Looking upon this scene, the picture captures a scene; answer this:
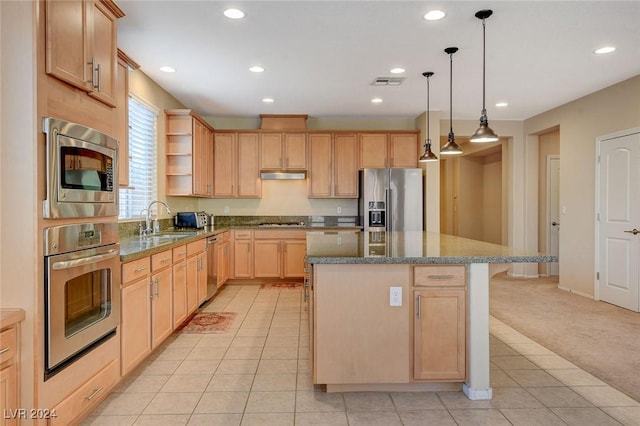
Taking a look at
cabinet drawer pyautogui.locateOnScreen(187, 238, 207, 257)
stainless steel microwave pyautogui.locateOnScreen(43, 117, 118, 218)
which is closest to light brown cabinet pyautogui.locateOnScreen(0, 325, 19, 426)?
stainless steel microwave pyautogui.locateOnScreen(43, 117, 118, 218)

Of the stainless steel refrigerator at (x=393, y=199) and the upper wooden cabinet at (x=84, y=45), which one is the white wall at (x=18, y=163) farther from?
the stainless steel refrigerator at (x=393, y=199)

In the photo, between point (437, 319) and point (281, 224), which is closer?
point (437, 319)

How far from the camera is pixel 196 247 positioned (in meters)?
4.09

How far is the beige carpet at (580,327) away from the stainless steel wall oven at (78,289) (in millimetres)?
3258

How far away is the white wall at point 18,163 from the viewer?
1.70 m

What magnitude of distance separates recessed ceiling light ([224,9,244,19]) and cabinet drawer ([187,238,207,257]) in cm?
214

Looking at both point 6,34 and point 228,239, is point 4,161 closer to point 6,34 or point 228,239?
point 6,34

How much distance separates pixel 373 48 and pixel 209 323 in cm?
315

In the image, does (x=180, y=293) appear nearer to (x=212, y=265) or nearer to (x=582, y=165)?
(x=212, y=265)

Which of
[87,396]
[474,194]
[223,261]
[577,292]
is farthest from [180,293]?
[474,194]

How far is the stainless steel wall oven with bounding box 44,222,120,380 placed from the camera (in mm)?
1771

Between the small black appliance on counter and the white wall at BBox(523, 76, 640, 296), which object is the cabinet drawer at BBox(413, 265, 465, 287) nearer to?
the small black appliance on counter

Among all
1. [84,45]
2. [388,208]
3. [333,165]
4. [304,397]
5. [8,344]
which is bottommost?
[304,397]

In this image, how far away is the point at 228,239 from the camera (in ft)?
18.8
